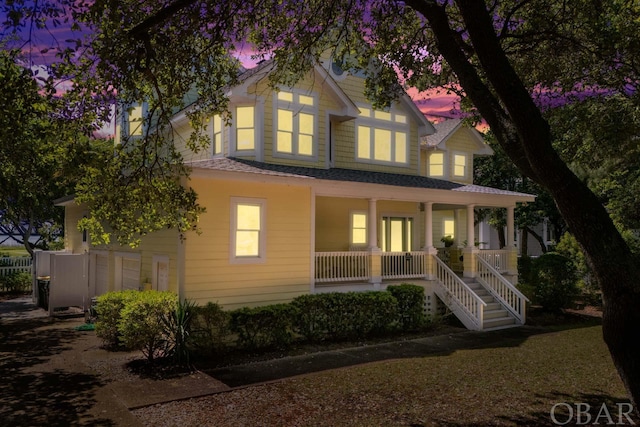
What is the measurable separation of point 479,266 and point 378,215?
4183 mm

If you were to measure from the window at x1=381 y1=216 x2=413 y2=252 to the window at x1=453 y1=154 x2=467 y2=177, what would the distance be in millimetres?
4568

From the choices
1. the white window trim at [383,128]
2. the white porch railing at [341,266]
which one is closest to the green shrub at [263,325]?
the white porch railing at [341,266]

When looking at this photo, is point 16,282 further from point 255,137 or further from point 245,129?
point 255,137

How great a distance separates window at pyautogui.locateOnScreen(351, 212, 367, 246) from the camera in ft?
58.0

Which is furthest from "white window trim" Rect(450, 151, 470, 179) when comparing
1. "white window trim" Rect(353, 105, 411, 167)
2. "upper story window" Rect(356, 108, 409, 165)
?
"upper story window" Rect(356, 108, 409, 165)

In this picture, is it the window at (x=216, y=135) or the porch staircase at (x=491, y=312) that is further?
the window at (x=216, y=135)

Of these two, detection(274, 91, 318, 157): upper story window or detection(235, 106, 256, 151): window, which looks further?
detection(274, 91, 318, 157): upper story window

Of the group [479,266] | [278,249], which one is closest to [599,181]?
[479,266]

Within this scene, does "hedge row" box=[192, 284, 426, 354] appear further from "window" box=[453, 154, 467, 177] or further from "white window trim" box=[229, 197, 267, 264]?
"window" box=[453, 154, 467, 177]

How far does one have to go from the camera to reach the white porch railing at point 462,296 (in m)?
14.7

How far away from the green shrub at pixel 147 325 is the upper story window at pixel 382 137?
377 inches

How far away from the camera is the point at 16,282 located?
22.9 m

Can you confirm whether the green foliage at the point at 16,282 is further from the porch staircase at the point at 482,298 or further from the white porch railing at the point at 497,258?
the white porch railing at the point at 497,258

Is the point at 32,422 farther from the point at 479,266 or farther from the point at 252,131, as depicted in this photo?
the point at 479,266
